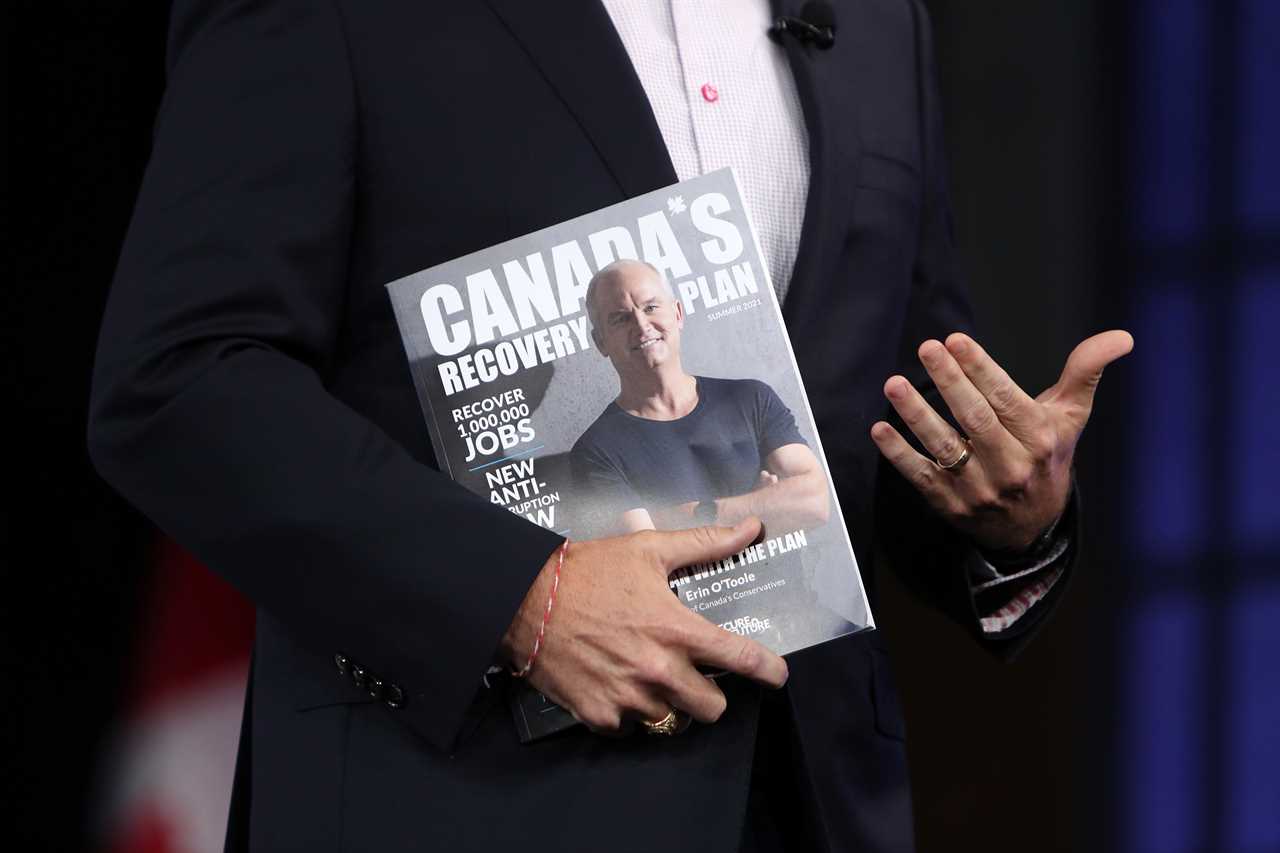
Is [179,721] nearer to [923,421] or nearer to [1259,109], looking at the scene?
[923,421]

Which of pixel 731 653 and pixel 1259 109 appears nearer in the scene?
pixel 731 653

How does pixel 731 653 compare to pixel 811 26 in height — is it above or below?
below

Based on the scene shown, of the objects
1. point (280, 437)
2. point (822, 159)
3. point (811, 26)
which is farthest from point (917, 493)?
point (280, 437)

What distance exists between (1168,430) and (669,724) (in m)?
1.49

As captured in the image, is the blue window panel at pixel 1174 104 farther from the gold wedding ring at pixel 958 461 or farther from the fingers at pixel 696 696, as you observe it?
the fingers at pixel 696 696

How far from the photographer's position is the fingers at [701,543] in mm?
912

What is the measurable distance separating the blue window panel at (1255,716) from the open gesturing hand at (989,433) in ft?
4.02

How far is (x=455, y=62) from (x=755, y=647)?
1.72 feet

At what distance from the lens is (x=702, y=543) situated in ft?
3.01

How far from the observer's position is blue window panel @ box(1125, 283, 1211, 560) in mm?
2137

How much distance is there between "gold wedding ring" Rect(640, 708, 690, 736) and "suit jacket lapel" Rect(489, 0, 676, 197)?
0.40 metres

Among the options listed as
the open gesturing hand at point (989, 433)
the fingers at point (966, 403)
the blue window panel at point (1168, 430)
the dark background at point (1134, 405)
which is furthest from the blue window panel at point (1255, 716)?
the fingers at point (966, 403)

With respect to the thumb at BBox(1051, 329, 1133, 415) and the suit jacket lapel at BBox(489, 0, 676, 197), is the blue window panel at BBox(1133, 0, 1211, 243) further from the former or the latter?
the suit jacket lapel at BBox(489, 0, 676, 197)

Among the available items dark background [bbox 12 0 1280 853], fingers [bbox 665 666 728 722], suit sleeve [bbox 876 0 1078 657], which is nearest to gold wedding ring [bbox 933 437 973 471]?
suit sleeve [bbox 876 0 1078 657]
